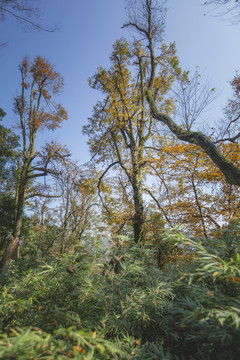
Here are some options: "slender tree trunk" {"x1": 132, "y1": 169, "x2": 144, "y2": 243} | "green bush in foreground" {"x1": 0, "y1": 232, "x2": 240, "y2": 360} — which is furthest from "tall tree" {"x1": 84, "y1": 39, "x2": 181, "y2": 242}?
"green bush in foreground" {"x1": 0, "y1": 232, "x2": 240, "y2": 360}

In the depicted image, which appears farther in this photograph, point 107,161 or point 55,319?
point 107,161

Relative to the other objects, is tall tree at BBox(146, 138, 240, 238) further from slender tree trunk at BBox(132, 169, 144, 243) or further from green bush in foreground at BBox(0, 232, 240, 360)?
green bush in foreground at BBox(0, 232, 240, 360)

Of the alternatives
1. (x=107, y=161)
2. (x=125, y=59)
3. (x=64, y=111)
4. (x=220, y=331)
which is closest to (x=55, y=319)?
(x=220, y=331)

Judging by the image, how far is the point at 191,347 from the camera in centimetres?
96

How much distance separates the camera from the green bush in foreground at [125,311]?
28.0 inches

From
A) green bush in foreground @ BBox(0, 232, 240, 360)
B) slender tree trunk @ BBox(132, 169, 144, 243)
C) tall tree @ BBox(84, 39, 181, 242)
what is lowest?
green bush in foreground @ BBox(0, 232, 240, 360)

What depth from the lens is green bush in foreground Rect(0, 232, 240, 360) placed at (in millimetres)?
711

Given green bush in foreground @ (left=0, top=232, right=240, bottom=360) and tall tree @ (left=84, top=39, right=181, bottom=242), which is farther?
tall tree @ (left=84, top=39, right=181, bottom=242)

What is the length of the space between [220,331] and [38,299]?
1.29 m

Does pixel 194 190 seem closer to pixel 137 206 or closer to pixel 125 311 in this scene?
pixel 137 206

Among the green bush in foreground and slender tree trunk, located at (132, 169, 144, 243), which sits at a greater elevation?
slender tree trunk, located at (132, 169, 144, 243)

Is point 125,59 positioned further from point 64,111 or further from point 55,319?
point 55,319

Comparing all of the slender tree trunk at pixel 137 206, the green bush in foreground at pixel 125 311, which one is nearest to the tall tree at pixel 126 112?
the slender tree trunk at pixel 137 206

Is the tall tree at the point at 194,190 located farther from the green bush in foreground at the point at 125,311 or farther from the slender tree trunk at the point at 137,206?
the green bush in foreground at the point at 125,311
